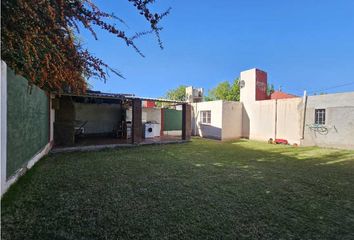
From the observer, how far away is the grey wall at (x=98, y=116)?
1251 cm

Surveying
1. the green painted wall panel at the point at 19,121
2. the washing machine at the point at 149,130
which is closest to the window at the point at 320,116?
the washing machine at the point at 149,130

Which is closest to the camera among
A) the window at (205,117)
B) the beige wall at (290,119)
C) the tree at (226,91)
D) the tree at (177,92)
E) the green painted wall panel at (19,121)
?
the green painted wall panel at (19,121)

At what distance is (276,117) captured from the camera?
42.2 ft

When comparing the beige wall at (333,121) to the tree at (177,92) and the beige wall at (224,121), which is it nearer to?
the beige wall at (224,121)

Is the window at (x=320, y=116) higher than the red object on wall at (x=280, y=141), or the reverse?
the window at (x=320, y=116)

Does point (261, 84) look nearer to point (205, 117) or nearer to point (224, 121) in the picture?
point (224, 121)

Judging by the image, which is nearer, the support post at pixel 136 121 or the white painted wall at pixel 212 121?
the support post at pixel 136 121

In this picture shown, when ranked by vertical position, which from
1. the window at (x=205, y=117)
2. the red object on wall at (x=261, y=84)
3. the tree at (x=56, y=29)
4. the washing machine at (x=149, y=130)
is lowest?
the washing machine at (x=149, y=130)

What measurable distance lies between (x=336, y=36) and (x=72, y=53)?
1159 inches

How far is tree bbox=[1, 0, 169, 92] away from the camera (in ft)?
7.84

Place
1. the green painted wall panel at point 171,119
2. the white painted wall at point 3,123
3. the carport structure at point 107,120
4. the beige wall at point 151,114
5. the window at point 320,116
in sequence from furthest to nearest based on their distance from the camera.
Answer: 1. the green painted wall panel at point 171,119
2. the beige wall at point 151,114
3. the window at point 320,116
4. the carport structure at point 107,120
5. the white painted wall at point 3,123

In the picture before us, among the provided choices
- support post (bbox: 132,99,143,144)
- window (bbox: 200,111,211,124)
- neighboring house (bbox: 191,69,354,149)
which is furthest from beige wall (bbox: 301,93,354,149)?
support post (bbox: 132,99,143,144)

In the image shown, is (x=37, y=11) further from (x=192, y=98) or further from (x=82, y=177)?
(x=192, y=98)

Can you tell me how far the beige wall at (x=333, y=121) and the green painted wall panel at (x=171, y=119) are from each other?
27.7ft
